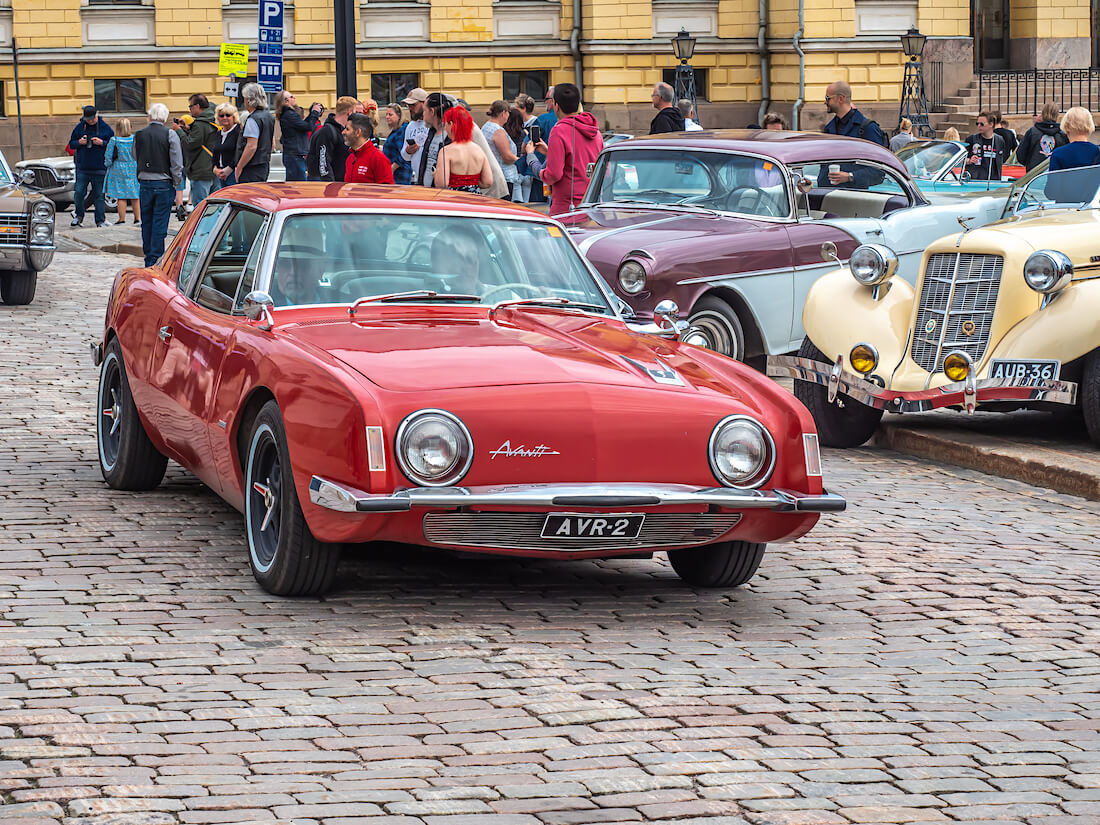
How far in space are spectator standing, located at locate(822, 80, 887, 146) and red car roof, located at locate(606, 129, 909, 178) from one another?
7.39 ft

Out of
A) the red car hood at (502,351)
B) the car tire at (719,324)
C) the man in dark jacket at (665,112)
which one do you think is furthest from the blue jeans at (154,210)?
the red car hood at (502,351)

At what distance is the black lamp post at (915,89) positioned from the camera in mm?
35219

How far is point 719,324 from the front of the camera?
1209 centimetres

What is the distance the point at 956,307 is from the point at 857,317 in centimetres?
63

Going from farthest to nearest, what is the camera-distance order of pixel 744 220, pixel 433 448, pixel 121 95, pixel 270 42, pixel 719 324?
1. pixel 121 95
2. pixel 270 42
3. pixel 744 220
4. pixel 719 324
5. pixel 433 448

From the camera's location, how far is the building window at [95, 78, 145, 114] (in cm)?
3809

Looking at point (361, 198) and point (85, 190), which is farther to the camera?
point (85, 190)

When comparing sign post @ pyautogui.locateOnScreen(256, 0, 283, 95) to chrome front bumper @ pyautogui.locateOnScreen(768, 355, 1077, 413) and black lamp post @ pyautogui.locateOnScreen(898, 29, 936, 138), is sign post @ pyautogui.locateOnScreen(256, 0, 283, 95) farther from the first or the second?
black lamp post @ pyautogui.locateOnScreen(898, 29, 936, 138)

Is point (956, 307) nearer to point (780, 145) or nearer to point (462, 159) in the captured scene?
point (780, 145)

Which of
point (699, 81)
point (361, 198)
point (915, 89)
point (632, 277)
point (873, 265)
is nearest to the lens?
point (361, 198)

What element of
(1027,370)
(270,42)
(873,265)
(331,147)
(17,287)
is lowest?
(1027,370)

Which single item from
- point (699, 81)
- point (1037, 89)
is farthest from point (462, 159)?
point (1037, 89)

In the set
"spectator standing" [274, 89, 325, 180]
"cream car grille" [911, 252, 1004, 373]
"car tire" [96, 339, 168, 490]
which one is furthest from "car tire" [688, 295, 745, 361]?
"spectator standing" [274, 89, 325, 180]

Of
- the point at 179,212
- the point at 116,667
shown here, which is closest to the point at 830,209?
the point at 116,667
